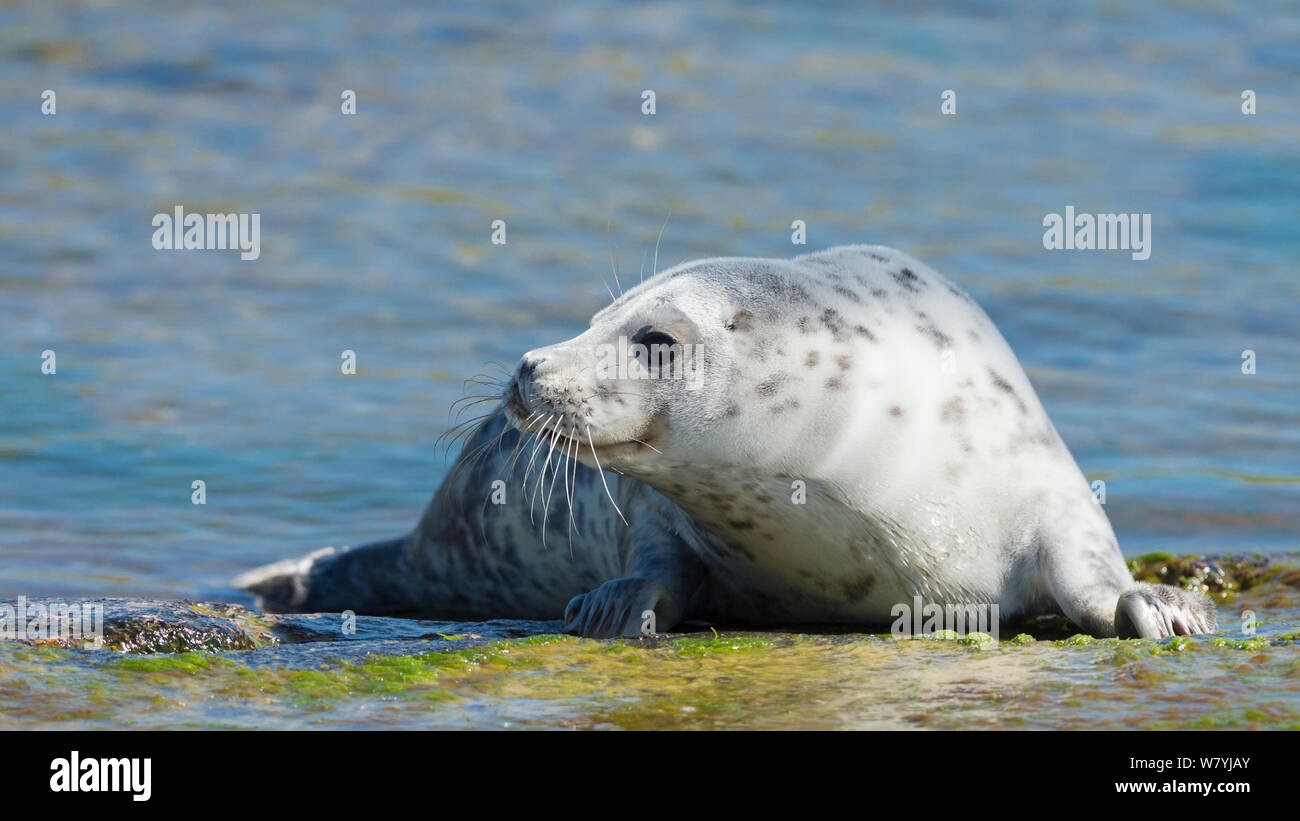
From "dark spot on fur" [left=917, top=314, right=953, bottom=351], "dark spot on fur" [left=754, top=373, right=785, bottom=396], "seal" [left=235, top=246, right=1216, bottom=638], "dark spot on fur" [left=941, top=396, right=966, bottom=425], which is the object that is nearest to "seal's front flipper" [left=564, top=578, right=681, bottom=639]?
"seal" [left=235, top=246, right=1216, bottom=638]

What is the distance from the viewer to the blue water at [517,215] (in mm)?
8062

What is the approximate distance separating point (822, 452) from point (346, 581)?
279 centimetres

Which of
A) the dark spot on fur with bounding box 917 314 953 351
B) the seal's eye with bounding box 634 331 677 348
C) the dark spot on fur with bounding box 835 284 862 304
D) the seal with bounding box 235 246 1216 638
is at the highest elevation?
the dark spot on fur with bounding box 835 284 862 304

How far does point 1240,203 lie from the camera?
1175cm

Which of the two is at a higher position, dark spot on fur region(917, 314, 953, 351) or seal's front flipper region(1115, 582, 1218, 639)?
dark spot on fur region(917, 314, 953, 351)

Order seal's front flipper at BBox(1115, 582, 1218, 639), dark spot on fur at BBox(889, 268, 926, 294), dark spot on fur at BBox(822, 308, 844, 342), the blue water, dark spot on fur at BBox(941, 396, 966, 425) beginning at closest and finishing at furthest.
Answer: seal's front flipper at BBox(1115, 582, 1218, 639), dark spot on fur at BBox(822, 308, 844, 342), dark spot on fur at BBox(941, 396, 966, 425), dark spot on fur at BBox(889, 268, 926, 294), the blue water

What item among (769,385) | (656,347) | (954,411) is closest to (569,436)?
(656,347)

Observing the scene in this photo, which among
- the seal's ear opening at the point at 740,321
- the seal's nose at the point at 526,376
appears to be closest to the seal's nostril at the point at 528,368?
the seal's nose at the point at 526,376

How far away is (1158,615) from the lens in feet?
14.9

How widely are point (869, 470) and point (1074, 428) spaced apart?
389 centimetres

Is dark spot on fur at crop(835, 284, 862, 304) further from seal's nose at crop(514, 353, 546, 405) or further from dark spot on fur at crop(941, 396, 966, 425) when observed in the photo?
seal's nose at crop(514, 353, 546, 405)

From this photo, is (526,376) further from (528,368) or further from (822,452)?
(822,452)

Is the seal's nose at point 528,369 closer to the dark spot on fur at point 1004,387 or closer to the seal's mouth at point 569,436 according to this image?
the seal's mouth at point 569,436

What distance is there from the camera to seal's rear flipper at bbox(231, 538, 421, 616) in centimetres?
684
